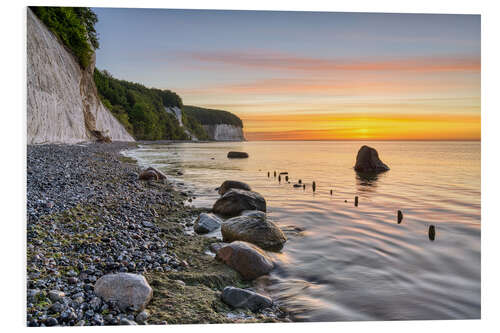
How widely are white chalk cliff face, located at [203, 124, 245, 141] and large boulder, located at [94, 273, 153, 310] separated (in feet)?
392

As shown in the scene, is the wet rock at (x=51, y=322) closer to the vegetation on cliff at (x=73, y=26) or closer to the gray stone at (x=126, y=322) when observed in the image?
the gray stone at (x=126, y=322)

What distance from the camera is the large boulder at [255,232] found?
6.77 metres

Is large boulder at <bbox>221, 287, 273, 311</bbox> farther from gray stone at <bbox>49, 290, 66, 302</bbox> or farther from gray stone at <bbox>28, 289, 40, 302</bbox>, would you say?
gray stone at <bbox>28, 289, 40, 302</bbox>

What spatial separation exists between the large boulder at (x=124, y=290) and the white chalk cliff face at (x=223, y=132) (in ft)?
392

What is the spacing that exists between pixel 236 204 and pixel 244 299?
5.08 metres

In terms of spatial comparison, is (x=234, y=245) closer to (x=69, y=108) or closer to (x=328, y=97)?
(x=328, y=97)

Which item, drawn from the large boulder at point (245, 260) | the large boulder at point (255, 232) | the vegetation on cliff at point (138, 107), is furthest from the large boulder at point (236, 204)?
the vegetation on cliff at point (138, 107)

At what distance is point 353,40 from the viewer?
22.4ft

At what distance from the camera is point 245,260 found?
5426mm

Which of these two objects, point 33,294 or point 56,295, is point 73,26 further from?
point 56,295

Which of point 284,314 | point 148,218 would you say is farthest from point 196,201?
point 284,314

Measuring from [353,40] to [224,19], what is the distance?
2.72 meters

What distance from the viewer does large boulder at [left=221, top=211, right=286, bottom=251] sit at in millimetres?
6766

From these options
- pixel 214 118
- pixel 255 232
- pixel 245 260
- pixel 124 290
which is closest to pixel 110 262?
pixel 124 290
